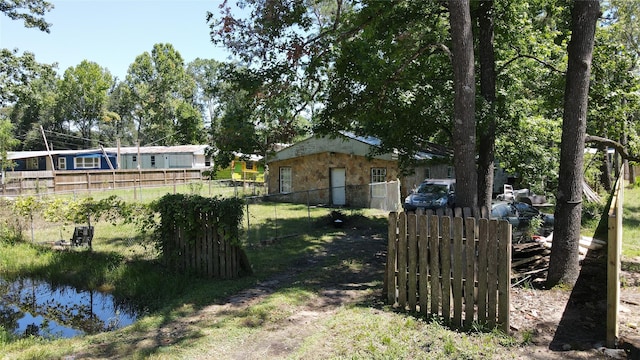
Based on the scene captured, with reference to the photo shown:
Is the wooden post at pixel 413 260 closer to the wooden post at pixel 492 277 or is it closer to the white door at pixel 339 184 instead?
the wooden post at pixel 492 277

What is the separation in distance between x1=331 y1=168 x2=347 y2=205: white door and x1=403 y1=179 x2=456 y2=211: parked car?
666 centimetres

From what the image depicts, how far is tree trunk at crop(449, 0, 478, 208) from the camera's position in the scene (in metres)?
Result: 7.20

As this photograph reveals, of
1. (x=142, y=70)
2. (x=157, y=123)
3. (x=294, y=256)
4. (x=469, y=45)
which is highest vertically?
(x=142, y=70)

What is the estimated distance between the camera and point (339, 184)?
80.0 ft

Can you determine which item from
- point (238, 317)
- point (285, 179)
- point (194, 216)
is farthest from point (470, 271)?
point (285, 179)

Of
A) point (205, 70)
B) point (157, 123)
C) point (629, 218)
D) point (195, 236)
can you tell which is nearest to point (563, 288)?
point (195, 236)

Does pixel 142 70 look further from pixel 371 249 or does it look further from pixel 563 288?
pixel 563 288

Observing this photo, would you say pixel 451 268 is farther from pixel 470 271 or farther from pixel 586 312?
pixel 586 312

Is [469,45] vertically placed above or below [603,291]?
above

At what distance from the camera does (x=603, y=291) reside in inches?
252

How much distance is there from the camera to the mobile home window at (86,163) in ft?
154

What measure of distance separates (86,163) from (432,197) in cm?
4359

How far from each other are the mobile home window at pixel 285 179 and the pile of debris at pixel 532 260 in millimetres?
20055

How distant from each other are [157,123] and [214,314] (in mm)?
60554
